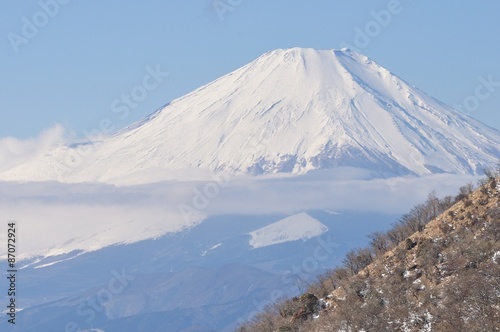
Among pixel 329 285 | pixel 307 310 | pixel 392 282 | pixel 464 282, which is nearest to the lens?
pixel 464 282

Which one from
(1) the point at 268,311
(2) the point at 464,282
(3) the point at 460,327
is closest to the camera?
(3) the point at 460,327

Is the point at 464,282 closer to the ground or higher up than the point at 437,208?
closer to the ground

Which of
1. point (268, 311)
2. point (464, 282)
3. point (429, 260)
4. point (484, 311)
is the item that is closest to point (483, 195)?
point (429, 260)

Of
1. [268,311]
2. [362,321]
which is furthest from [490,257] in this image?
[268,311]

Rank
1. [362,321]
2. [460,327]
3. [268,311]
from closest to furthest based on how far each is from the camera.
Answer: [460,327] < [362,321] < [268,311]

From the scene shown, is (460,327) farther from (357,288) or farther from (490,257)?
(357,288)

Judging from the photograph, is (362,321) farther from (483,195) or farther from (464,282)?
(483,195)

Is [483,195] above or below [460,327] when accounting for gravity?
above

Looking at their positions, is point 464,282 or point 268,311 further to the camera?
point 268,311

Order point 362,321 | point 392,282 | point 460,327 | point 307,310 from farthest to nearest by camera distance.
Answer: point 307,310 → point 392,282 → point 362,321 → point 460,327
